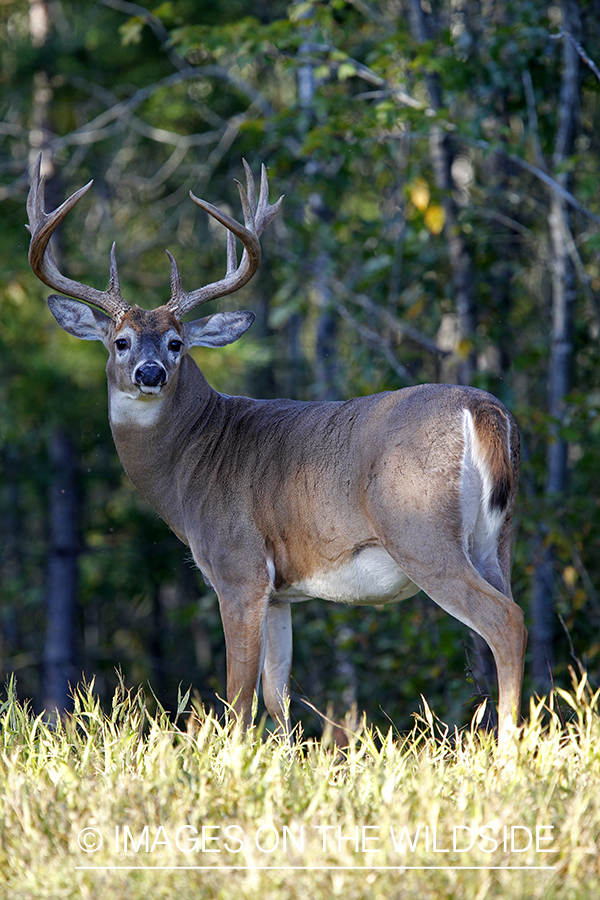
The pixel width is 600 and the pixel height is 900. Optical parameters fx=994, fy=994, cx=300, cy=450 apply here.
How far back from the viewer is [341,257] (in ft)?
29.7

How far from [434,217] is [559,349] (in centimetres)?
133

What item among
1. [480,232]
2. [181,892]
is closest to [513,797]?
[181,892]

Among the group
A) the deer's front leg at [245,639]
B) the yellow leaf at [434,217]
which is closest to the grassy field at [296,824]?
the deer's front leg at [245,639]

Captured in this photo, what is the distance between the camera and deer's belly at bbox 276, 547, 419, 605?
4410 millimetres

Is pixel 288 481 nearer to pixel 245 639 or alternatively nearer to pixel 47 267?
pixel 245 639

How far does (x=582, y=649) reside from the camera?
7438mm

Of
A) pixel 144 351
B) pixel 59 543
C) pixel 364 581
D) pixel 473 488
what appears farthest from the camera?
pixel 59 543

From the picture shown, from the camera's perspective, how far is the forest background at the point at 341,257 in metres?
7.05

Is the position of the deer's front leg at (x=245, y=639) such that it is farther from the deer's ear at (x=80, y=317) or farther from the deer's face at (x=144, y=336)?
the deer's ear at (x=80, y=317)

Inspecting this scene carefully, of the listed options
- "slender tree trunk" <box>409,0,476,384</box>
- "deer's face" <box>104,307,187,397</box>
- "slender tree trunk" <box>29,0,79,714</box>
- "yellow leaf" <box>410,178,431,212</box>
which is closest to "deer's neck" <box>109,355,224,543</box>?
"deer's face" <box>104,307,187,397</box>

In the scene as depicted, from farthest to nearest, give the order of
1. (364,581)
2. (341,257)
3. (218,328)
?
1. (341,257)
2. (218,328)
3. (364,581)

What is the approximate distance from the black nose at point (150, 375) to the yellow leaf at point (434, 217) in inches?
122

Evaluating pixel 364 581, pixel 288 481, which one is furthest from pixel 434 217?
pixel 364 581

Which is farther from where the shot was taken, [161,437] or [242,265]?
[242,265]
